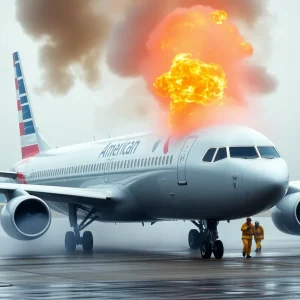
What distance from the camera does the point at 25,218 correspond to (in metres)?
29.9

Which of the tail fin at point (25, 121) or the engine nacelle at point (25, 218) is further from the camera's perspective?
the tail fin at point (25, 121)

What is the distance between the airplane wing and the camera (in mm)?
31156

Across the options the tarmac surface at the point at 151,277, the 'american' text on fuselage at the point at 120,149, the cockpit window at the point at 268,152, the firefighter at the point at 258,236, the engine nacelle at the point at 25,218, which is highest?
the 'american' text on fuselage at the point at 120,149

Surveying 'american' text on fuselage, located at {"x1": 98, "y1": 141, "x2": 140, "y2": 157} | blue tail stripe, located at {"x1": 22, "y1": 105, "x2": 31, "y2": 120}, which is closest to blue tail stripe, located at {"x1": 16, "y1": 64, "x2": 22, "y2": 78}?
blue tail stripe, located at {"x1": 22, "y1": 105, "x2": 31, "y2": 120}

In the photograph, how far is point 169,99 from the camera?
2953cm

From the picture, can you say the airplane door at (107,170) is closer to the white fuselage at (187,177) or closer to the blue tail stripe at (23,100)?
the white fuselage at (187,177)

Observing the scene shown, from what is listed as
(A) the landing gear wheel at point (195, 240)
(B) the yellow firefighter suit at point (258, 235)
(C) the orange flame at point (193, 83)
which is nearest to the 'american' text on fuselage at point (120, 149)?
(C) the orange flame at point (193, 83)

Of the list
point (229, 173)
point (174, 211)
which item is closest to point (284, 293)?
point (229, 173)

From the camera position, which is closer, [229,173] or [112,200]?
[229,173]

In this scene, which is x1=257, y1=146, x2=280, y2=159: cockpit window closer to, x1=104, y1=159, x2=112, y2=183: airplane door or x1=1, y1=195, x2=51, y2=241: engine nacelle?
x1=1, y1=195, x2=51, y2=241: engine nacelle

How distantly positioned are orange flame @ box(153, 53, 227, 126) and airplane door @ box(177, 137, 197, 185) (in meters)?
1.50

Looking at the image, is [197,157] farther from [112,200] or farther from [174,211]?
[112,200]

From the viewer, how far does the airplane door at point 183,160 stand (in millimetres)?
27422

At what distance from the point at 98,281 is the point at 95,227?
Result: 35668mm
